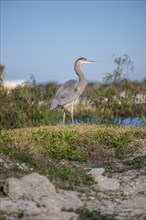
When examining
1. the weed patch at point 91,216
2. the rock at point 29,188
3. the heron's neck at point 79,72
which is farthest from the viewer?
the heron's neck at point 79,72

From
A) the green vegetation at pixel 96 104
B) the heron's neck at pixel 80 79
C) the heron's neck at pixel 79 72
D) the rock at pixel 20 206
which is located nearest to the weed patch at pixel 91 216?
the rock at pixel 20 206

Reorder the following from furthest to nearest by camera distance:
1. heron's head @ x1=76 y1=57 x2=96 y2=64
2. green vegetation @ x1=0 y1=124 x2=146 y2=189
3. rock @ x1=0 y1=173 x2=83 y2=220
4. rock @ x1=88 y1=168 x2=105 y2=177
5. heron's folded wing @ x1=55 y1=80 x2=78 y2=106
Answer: heron's head @ x1=76 y1=57 x2=96 y2=64, heron's folded wing @ x1=55 y1=80 x2=78 y2=106, green vegetation @ x1=0 y1=124 x2=146 y2=189, rock @ x1=88 y1=168 x2=105 y2=177, rock @ x1=0 y1=173 x2=83 y2=220

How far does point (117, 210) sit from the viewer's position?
7.84 m

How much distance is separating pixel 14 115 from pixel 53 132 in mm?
8747

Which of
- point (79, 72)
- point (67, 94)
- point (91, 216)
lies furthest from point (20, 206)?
point (79, 72)

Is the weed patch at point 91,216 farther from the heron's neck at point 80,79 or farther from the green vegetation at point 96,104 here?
the green vegetation at point 96,104

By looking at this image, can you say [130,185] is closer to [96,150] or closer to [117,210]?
[117,210]

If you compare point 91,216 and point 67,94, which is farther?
point 67,94

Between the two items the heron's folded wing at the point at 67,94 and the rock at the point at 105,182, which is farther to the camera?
the heron's folded wing at the point at 67,94

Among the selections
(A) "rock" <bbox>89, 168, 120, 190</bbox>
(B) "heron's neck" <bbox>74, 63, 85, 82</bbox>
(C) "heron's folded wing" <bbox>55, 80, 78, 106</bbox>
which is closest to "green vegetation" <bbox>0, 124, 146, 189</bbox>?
(A) "rock" <bbox>89, 168, 120, 190</bbox>

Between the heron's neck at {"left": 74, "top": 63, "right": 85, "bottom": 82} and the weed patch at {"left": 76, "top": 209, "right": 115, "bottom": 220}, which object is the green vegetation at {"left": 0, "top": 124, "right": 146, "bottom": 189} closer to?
the weed patch at {"left": 76, "top": 209, "right": 115, "bottom": 220}

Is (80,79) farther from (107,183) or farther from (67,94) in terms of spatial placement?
(107,183)

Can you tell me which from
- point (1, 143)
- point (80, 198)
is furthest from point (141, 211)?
point (1, 143)

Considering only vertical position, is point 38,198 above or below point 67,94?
below
